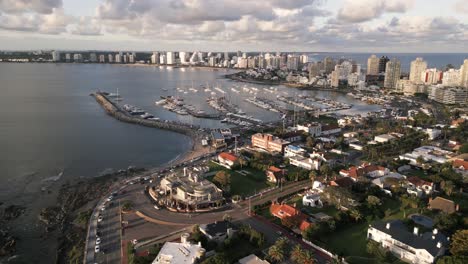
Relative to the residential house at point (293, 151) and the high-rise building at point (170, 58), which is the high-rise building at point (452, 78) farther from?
the high-rise building at point (170, 58)

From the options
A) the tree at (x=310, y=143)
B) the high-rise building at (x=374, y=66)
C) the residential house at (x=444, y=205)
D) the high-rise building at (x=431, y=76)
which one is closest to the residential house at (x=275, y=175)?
the tree at (x=310, y=143)

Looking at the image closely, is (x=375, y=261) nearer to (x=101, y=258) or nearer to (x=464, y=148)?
(x=101, y=258)

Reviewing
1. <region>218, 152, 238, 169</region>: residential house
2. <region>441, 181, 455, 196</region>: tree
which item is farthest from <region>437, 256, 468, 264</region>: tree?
<region>218, 152, 238, 169</region>: residential house

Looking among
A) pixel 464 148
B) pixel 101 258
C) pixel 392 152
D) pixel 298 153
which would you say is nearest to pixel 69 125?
pixel 298 153

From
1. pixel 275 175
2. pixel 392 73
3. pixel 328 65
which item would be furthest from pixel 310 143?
pixel 328 65

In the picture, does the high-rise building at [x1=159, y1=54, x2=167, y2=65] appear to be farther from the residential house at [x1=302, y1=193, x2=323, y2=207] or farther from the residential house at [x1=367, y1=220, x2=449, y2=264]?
the residential house at [x1=367, y1=220, x2=449, y2=264]
